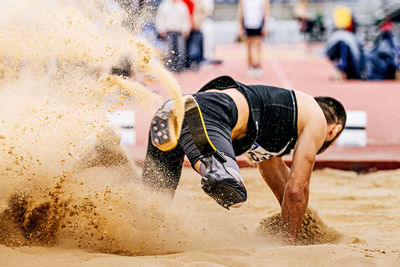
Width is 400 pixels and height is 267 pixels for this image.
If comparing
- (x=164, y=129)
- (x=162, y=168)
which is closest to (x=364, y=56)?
(x=162, y=168)

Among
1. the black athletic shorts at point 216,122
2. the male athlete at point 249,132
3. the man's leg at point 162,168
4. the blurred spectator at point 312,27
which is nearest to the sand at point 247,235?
the man's leg at point 162,168

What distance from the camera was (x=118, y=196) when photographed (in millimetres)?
3105

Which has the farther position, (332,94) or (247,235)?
(332,94)

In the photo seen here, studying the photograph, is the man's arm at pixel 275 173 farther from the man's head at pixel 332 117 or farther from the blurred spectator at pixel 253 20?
the blurred spectator at pixel 253 20

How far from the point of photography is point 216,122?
2807 millimetres

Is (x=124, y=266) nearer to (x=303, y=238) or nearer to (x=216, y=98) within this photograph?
(x=216, y=98)

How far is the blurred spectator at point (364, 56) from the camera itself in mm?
10695

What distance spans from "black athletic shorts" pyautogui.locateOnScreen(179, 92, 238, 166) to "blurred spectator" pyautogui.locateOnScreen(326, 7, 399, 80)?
8.48 m

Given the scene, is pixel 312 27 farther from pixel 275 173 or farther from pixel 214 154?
pixel 214 154

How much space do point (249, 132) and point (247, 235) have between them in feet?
2.46

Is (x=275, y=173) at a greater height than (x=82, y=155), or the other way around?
(x=82, y=155)

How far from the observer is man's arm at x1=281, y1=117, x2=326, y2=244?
3.05 meters

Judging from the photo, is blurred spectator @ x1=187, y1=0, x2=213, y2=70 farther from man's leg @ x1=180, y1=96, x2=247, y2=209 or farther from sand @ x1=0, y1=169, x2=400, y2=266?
man's leg @ x1=180, y1=96, x2=247, y2=209

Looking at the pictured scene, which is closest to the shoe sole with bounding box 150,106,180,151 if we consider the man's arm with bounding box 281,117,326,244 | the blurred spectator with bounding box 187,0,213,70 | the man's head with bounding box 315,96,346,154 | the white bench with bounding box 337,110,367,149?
the man's arm with bounding box 281,117,326,244
